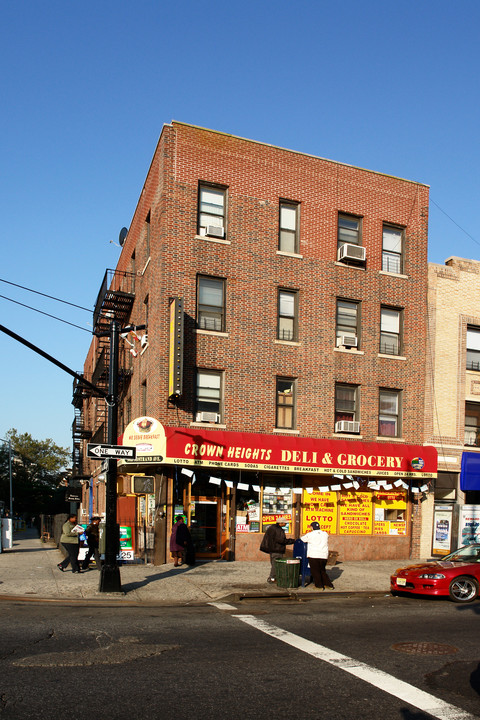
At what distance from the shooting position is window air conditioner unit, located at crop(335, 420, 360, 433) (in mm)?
24094

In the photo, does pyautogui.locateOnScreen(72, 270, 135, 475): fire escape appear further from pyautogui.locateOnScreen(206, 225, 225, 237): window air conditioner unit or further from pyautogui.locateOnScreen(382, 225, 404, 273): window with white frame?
pyautogui.locateOnScreen(382, 225, 404, 273): window with white frame

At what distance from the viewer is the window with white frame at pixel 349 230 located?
25.5 meters

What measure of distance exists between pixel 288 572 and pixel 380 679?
8.73 meters

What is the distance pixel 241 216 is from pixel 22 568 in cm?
1323

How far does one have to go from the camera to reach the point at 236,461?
21672mm

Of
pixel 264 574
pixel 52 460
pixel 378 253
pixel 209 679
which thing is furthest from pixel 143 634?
pixel 52 460

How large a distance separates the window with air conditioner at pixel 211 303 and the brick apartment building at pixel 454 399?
26.8ft

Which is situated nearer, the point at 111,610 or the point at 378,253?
the point at 111,610

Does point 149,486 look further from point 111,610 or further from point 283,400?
point 111,610

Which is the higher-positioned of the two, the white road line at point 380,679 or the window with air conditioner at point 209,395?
the window with air conditioner at point 209,395

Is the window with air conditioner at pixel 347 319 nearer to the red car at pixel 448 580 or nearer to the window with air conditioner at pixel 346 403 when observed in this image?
the window with air conditioner at pixel 346 403

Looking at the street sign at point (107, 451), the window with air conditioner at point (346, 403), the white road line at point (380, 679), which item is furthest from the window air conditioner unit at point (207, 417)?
the white road line at point (380, 679)

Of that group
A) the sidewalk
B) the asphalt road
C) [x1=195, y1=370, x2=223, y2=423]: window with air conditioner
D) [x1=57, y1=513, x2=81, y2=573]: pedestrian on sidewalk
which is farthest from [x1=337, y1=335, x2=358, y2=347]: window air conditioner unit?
the asphalt road

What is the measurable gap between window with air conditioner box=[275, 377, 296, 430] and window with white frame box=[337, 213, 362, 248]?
5.51 m
